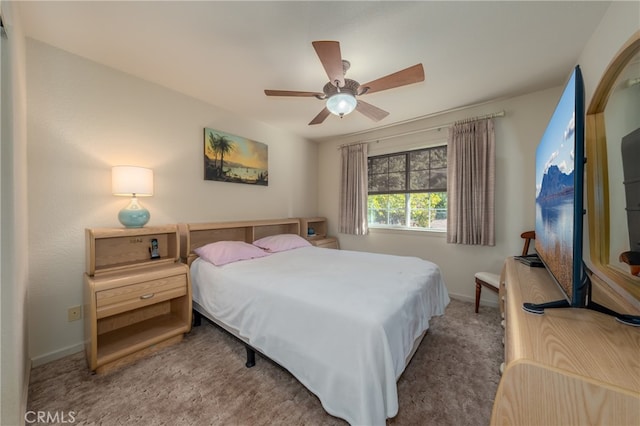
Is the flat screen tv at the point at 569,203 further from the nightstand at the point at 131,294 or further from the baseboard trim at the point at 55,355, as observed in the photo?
the baseboard trim at the point at 55,355

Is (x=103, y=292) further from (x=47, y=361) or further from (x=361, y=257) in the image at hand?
(x=361, y=257)

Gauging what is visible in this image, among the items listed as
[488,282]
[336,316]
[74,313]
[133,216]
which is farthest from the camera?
[488,282]

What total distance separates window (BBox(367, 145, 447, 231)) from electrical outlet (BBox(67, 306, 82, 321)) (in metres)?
3.59

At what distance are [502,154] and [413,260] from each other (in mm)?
1765

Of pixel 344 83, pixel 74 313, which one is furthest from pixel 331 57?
pixel 74 313

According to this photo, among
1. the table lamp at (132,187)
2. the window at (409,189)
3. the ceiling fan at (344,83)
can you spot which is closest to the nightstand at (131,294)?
the table lamp at (132,187)

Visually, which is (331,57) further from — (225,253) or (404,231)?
(404,231)

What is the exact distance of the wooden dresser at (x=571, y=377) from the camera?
0.52 m

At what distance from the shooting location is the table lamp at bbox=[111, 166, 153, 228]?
1948mm

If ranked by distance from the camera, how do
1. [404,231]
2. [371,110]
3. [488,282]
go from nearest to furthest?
[371,110] → [488,282] → [404,231]

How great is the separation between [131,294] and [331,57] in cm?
228

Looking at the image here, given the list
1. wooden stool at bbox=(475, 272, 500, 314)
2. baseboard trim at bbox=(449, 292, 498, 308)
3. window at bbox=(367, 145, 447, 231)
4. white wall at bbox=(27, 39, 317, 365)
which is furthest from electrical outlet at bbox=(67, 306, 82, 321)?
baseboard trim at bbox=(449, 292, 498, 308)

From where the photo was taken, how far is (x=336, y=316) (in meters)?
1.23

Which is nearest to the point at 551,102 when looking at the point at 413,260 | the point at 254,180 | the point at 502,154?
the point at 502,154
